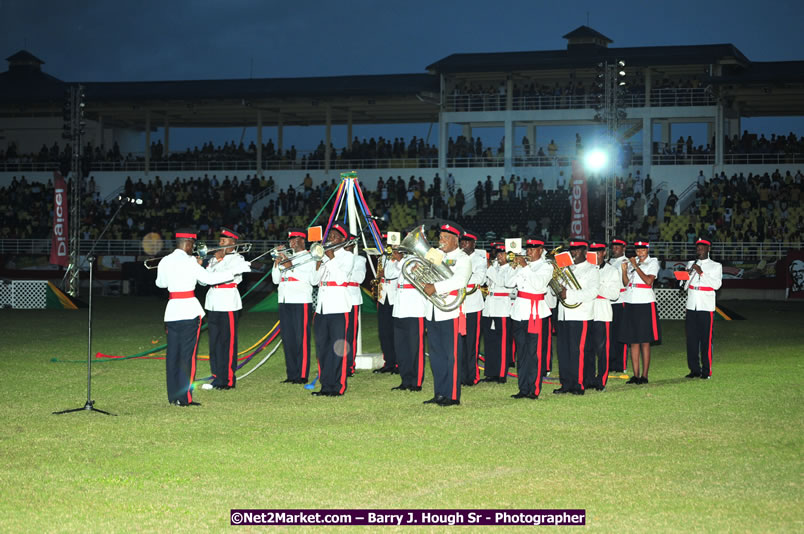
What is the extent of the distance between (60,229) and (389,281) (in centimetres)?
2258

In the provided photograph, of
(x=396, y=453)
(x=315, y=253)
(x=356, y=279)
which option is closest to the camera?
(x=396, y=453)

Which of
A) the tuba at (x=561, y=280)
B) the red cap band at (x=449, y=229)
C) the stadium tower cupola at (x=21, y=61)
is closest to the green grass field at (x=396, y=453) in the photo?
the tuba at (x=561, y=280)

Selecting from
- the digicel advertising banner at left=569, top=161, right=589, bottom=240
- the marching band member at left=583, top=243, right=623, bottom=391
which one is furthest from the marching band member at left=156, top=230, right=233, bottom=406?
the digicel advertising banner at left=569, top=161, right=589, bottom=240

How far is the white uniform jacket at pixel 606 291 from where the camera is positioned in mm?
11883

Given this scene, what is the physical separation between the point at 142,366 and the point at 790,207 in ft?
93.8

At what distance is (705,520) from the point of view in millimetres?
5879

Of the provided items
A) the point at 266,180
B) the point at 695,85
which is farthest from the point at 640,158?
the point at 266,180

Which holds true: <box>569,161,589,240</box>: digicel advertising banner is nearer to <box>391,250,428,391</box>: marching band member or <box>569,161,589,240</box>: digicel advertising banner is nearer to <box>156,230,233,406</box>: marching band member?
<box>391,250,428,391</box>: marching band member

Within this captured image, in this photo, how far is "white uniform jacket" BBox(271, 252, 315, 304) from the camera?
482 inches

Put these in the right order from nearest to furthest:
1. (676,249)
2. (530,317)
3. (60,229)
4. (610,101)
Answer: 1. (530,317)
2. (610,101)
3. (60,229)
4. (676,249)

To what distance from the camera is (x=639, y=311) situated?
12500 mm

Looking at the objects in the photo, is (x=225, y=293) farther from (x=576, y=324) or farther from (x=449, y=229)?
(x=576, y=324)

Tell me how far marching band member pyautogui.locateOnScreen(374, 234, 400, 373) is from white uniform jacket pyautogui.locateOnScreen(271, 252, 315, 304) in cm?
128

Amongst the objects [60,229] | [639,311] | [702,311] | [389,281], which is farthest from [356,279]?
[60,229]
